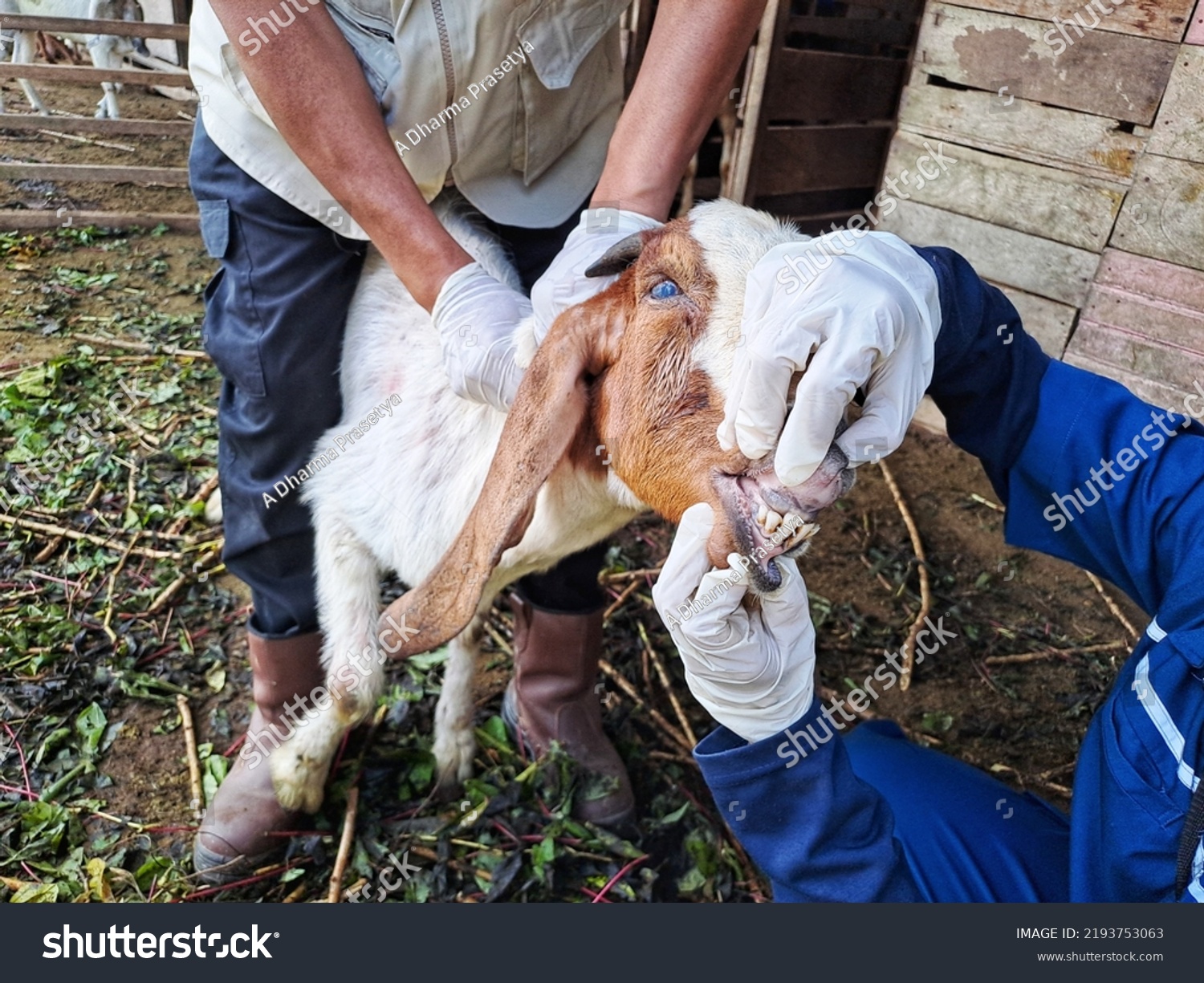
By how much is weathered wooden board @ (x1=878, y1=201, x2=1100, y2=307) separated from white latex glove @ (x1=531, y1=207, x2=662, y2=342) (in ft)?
10.0

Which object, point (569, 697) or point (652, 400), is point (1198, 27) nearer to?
point (652, 400)

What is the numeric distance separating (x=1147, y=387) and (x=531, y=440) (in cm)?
370

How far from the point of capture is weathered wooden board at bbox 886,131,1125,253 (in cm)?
445

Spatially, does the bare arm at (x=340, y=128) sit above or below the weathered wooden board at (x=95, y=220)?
above

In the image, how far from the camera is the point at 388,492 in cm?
263

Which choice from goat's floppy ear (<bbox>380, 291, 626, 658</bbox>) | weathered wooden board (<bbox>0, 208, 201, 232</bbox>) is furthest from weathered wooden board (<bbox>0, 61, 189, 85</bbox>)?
goat's floppy ear (<bbox>380, 291, 626, 658</bbox>)

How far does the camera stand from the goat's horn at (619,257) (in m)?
2.06

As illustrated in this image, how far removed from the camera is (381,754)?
3.26 metres

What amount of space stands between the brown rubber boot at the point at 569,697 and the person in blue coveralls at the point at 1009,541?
0.99 meters

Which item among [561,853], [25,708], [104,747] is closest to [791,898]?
[561,853]

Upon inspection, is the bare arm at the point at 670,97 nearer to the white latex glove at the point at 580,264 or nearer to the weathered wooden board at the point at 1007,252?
the white latex glove at the point at 580,264

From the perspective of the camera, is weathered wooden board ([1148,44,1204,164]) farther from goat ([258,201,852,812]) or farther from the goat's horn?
the goat's horn

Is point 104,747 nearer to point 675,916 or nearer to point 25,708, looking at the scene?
point 25,708

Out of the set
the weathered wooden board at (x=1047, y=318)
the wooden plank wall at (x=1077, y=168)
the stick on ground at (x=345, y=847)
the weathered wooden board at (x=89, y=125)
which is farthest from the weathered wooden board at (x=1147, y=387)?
the weathered wooden board at (x=89, y=125)
